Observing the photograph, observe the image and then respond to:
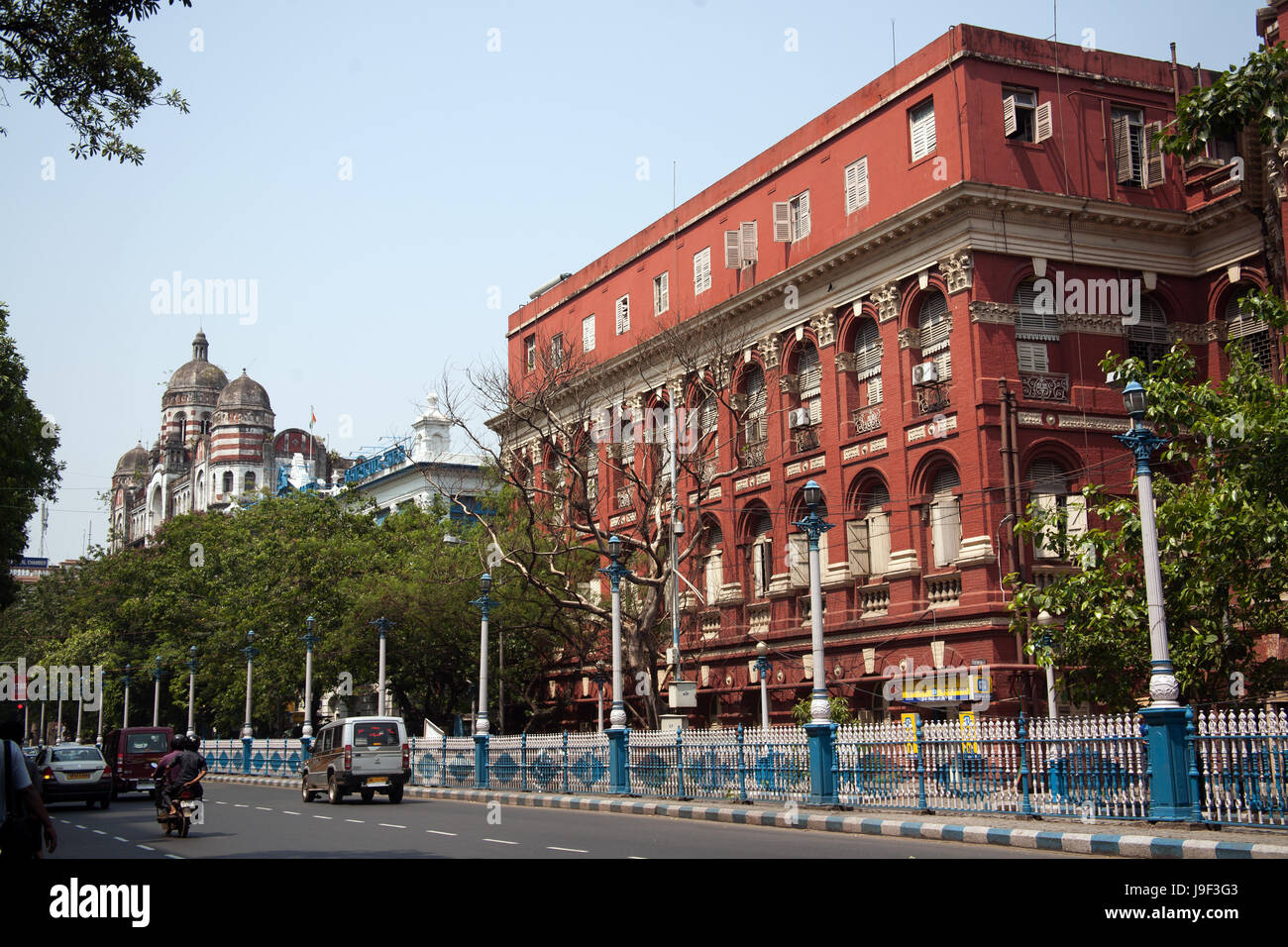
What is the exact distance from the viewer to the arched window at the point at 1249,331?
32.0m

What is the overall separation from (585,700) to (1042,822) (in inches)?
1158

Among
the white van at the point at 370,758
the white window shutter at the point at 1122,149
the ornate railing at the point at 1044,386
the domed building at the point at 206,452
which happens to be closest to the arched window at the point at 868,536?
the ornate railing at the point at 1044,386

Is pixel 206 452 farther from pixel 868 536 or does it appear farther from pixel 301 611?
pixel 868 536

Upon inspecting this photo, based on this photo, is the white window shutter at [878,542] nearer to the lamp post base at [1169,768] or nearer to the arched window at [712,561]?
the arched window at [712,561]

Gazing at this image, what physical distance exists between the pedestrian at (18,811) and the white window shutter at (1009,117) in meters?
27.9

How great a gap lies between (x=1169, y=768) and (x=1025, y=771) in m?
2.49

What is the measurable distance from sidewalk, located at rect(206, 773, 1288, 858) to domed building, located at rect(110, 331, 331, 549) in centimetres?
6246

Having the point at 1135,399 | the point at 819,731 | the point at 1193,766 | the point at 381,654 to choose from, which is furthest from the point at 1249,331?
the point at 381,654

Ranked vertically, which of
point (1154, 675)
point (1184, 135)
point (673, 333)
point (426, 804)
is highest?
point (673, 333)
